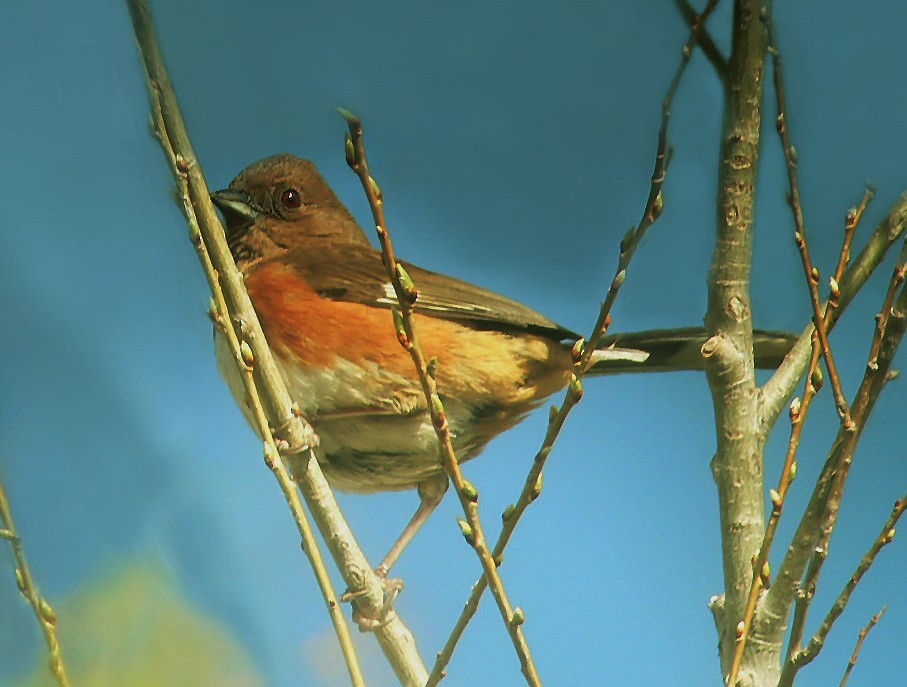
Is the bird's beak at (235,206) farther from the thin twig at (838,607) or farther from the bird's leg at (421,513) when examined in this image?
the thin twig at (838,607)

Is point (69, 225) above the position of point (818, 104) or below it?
below

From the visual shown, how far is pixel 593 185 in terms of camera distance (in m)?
0.90

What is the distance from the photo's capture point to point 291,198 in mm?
1148

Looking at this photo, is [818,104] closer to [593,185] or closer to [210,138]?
[593,185]

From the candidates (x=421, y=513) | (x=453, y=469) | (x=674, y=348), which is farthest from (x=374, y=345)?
(x=453, y=469)

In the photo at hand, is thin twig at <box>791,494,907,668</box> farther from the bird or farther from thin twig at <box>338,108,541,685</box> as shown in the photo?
the bird

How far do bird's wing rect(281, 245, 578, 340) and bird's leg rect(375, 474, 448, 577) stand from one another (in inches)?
7.6

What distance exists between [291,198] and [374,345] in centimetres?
21

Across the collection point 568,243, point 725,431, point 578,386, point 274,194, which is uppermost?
point 274,194

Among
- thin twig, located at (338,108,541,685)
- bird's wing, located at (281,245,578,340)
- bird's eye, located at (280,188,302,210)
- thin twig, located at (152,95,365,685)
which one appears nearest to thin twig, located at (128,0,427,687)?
thin twig, located at (152,95,365,685)

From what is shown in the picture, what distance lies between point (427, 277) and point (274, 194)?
24cm

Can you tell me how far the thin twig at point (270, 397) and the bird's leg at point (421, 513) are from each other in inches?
3.4

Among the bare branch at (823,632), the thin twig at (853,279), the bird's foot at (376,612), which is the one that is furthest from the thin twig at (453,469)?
the thin twig at (853,279)

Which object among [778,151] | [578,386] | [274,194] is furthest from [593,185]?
[274,194]
